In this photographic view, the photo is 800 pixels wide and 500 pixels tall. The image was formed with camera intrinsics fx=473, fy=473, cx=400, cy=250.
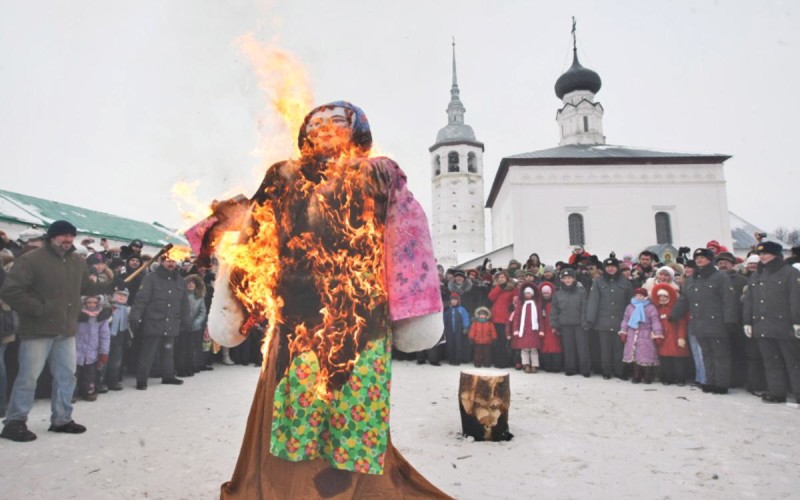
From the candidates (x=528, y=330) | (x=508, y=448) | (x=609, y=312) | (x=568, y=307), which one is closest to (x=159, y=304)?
(x=508, y=448)

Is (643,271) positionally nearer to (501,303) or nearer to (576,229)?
(501,303)

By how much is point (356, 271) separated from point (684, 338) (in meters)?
8.13

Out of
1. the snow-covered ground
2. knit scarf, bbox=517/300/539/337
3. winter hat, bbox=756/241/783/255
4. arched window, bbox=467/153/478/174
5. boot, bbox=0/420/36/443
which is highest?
arched window, bbox=467/153/478/174

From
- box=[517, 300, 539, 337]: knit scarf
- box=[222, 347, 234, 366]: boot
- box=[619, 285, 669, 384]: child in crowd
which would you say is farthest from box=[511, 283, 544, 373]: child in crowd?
box=[222, 347, 234, 366]: boot

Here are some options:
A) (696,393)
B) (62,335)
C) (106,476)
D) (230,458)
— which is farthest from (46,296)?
(696,393)

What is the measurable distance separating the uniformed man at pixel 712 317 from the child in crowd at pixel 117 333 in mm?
9355

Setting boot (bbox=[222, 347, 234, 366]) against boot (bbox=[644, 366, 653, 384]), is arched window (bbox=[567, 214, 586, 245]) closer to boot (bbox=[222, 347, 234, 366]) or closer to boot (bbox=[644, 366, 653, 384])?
boot (bbox=[644, 366, 653, 384])

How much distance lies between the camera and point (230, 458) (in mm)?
4309

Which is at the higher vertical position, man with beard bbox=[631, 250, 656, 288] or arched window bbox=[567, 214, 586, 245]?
arched window bbox=[567, 214, 586, 245]

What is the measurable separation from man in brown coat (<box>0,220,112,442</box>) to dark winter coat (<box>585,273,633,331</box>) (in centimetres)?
826

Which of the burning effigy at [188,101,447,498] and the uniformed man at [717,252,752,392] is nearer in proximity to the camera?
the burning effigy at [188,101,447,498]

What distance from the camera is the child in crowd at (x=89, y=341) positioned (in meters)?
6.60

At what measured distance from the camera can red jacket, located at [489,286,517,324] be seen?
10.7 m

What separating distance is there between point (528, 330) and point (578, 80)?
34.4 metres
